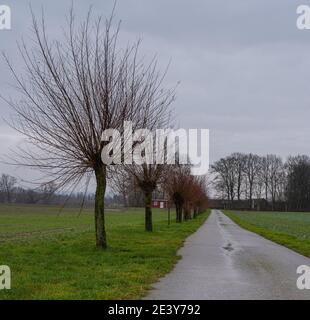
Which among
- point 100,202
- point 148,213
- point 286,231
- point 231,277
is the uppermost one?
point 100,202

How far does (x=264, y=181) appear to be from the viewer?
465 ft

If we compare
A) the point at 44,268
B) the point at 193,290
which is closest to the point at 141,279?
the point at 193,290

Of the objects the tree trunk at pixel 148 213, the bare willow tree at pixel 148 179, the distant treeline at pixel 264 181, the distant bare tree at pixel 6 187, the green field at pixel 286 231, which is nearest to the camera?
the green field at pixel 286 231

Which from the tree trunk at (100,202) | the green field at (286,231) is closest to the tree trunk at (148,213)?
the green field at (286,231)

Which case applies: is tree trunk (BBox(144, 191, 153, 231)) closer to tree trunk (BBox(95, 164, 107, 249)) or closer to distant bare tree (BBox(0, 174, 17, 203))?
tree trunk (BBox(95, 164, 107, 249))

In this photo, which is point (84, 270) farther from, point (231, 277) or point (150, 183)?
point (150, 183)

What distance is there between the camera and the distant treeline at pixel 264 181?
136625 millimetres

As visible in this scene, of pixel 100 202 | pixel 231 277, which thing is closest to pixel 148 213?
pixel 100 202

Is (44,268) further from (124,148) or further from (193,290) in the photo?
(124,148)

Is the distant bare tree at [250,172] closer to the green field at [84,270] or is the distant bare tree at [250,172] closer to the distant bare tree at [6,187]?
the distant bare tree at [6,187]

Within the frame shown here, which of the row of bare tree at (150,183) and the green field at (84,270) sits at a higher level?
the row of bare tree at (150,183)

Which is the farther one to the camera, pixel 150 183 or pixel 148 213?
pixel 148 213
